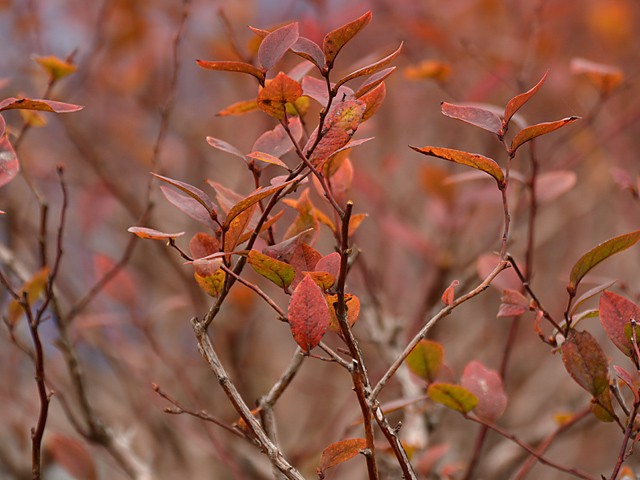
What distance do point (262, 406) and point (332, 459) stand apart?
88 millimetres

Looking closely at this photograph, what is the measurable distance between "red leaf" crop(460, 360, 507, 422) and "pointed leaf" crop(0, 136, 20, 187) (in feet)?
1.40

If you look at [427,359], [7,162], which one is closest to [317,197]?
[427,359]

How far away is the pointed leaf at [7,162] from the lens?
1.73ft

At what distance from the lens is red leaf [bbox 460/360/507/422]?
62 cm

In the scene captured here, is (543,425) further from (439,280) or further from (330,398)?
(330,398)

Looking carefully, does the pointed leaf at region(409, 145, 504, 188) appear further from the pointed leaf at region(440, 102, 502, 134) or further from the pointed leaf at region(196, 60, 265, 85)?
the pointed leaf at region(196, 60, 265, 85)

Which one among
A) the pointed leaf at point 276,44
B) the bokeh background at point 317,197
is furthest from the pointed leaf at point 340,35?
the bokeh background at point 317,197

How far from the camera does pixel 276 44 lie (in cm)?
49

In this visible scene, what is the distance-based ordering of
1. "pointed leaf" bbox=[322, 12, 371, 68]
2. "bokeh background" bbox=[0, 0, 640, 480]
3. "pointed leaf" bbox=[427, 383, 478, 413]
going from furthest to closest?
1. "bokeh background" bbox=[0, 0, 640, 480]
2. "pointed leaf" bbox=[427, 383, 478, 413]
3. "pointed leaf" bbox=[322, 12, 371, 68]

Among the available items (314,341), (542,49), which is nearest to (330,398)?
(542,49)

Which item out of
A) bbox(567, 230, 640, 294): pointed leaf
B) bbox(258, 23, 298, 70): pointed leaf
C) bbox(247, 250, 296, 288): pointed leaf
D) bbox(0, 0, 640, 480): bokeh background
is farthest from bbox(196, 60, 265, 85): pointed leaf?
bbox(0, 0, 640, 480): bokeh background

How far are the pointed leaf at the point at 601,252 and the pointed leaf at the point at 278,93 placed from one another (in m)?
0.24

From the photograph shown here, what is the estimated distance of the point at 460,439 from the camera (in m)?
1.76

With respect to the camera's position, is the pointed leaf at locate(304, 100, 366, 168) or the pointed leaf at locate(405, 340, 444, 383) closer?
the pointed leaf at locate(304, 100, 366, 168)
